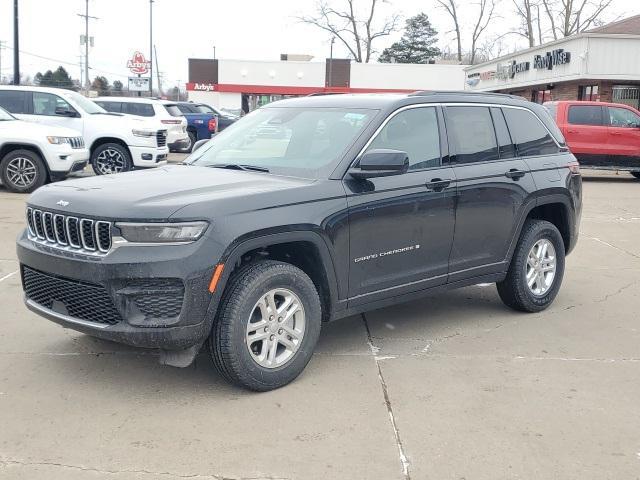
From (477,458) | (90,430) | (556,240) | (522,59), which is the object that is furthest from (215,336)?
(522,59)

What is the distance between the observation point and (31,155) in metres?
12.6

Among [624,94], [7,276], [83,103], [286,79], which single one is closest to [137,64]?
[286,79]

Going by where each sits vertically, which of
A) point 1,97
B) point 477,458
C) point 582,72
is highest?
point 582,72

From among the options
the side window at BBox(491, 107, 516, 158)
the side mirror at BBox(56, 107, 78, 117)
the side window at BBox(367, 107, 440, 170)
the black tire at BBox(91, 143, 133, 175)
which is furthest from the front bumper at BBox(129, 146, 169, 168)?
the side window at BBox(367, 107, 440, 170)

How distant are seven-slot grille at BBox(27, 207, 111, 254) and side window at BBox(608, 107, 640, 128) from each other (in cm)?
1634

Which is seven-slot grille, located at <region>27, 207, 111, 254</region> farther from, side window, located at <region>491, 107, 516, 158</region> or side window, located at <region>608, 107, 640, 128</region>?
side window, located at <region>608, 107, 640, 128</region>

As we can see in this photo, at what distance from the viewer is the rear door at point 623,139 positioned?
17703 mm

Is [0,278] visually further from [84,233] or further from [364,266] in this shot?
[364,266]

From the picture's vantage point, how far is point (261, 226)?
13.5ft

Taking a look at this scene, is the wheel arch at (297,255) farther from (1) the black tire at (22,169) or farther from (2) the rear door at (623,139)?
(2) the rear door at (623,139)

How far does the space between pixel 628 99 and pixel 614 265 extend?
68.4 feet

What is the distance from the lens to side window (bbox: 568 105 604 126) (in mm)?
17766

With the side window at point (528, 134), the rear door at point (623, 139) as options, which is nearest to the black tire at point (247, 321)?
the side window at point (528, 134)

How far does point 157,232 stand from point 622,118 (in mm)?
16611
